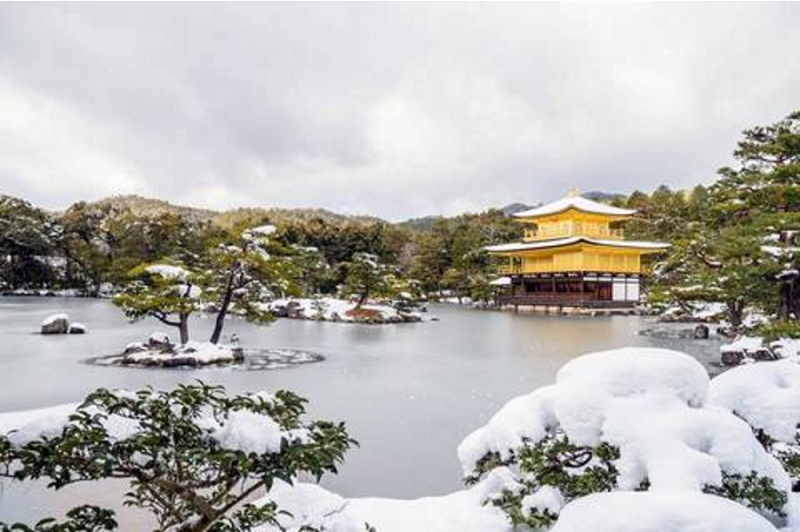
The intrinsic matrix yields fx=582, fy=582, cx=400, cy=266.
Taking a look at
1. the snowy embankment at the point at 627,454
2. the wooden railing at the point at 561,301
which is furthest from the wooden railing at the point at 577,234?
the snowy embankment at the point at 627,454

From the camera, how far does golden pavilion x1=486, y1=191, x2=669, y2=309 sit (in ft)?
74.3

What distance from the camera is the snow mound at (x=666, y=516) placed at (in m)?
1.46

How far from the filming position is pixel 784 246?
8164 millimetres

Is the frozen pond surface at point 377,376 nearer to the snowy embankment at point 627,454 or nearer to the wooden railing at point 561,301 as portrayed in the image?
the snowy embankment at point 627,454

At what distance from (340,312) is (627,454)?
1696cm

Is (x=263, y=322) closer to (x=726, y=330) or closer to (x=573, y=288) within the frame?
(x=726, y=330)

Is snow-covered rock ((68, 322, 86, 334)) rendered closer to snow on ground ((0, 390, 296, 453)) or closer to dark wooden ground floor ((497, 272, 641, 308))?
snow on ground ((0, 390, 296, 453))

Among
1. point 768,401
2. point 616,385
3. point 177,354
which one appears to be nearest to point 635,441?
point 616,385

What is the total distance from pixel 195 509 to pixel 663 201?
34.6 meters

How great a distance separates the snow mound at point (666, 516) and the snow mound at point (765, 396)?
53.6 inches

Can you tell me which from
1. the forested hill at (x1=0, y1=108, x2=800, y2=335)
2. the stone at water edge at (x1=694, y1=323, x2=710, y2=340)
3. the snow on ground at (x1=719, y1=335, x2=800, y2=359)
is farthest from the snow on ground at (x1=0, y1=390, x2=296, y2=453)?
the forested hill at (x1=0, y1=108, x2=800, y2=335)

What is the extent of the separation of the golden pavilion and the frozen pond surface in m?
6.69

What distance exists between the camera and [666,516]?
1.47 metres

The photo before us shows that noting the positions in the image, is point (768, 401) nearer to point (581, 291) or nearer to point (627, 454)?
point (627, 454)
